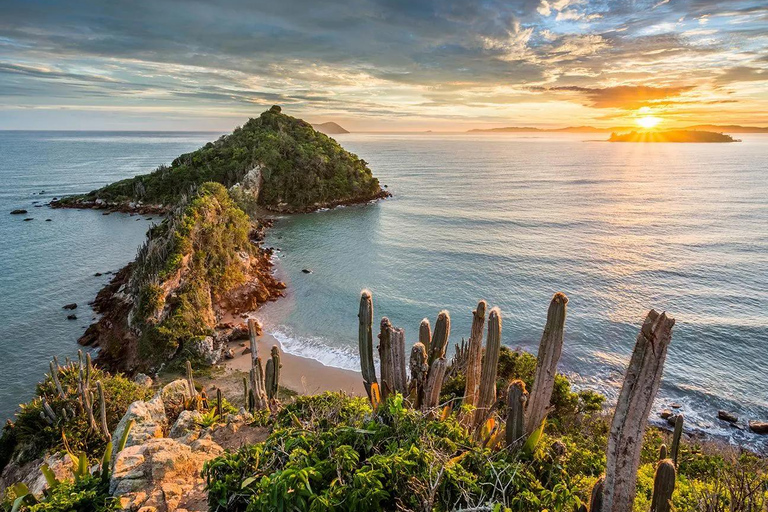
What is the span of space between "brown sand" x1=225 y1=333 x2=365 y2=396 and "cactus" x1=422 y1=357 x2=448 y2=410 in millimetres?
15031

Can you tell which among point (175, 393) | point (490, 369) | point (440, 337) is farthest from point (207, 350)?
point (490, 369)

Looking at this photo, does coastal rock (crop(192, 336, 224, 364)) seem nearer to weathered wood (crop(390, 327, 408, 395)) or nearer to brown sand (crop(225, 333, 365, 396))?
brown sand (crop(225, 333, 365, 396))

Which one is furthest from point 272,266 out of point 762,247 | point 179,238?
point 762,247

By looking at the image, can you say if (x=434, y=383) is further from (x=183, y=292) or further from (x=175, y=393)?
(x=183, y=292)

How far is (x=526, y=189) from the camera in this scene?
279ft

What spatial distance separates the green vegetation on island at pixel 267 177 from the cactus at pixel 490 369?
59.2 meters

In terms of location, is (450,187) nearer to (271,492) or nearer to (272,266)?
(272,266)

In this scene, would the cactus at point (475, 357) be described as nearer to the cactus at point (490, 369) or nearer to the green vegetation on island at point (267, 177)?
the cactus at point (490, 369)

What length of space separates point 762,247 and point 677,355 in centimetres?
2662

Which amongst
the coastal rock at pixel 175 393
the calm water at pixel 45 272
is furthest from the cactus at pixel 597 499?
the calm water at pixel 45 272

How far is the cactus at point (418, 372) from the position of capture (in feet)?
28.0

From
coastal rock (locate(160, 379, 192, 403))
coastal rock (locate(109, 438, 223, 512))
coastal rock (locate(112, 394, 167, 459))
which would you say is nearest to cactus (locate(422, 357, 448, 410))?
coastal rock (locate(109, 438, 223, 512))

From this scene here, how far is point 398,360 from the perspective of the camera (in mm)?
9047

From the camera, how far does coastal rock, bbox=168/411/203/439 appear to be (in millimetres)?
12391
